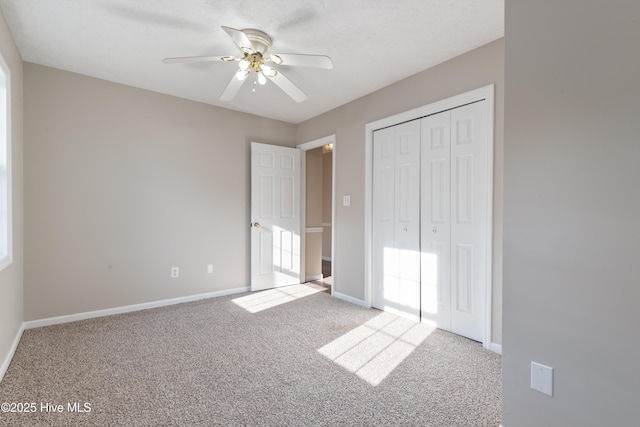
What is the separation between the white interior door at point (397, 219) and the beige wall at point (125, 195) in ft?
6.16

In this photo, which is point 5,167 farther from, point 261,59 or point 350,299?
point 350,299

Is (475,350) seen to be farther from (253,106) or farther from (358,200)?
(253,106)

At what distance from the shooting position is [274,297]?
397 centimetres

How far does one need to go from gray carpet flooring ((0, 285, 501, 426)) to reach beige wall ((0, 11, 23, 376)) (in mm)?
223

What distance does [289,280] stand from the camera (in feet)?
15.0

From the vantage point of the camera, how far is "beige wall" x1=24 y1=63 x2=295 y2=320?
2916mm

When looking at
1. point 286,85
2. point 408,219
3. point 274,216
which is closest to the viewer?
point 286,85

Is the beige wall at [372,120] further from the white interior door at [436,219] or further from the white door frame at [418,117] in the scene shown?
the white interior door at [436,219]

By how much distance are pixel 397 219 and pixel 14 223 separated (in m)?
3.43

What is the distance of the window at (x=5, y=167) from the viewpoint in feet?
7.23

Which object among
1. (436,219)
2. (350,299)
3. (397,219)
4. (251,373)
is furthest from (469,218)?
(251,373)

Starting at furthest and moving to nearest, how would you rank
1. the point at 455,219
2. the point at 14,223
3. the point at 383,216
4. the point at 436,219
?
1. the point at 383,216
2. the point at 436,219
3. the point at 455,219
4. the point at 14,223

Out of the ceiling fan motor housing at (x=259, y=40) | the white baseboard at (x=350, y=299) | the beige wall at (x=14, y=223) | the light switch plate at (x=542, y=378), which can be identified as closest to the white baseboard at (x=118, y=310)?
the beige wall at (x=14, y=223)

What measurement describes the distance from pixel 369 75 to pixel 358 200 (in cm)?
139
